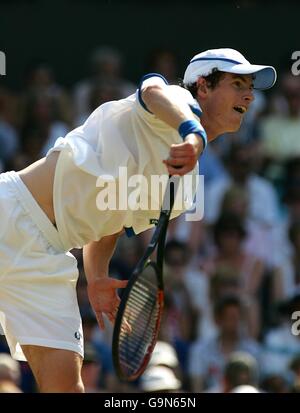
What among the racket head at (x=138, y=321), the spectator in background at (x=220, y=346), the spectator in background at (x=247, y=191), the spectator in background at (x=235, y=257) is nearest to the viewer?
the racket head at (x=138, y=321)

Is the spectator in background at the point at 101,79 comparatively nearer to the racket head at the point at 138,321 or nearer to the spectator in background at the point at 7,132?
the spectator in background at the point at 7,132

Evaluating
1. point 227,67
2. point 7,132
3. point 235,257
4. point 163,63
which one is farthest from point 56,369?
point 163,63

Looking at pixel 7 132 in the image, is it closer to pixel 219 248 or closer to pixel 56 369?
pixel 219 248

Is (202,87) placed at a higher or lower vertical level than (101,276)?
higher

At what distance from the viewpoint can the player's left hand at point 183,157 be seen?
5934 mm

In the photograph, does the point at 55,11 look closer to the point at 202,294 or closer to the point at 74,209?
the point at 202,294

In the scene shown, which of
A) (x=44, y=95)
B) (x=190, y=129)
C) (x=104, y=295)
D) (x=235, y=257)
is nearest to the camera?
(x=190, y=129)

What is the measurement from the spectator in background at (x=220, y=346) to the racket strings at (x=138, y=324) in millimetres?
4321

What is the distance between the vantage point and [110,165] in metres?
6.57

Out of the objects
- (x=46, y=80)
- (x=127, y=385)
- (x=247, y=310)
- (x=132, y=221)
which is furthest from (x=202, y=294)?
(x=132, y=221)

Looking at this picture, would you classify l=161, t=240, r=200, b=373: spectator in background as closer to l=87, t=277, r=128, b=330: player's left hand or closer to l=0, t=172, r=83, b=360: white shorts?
l=87, t=277, r=128, b=330: player's left hand

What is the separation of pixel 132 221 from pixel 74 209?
34 centimetres

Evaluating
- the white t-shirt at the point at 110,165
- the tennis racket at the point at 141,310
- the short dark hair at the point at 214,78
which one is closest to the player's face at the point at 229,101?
the short dark hair at the point at 214,78

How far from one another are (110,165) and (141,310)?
733mm
